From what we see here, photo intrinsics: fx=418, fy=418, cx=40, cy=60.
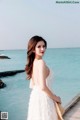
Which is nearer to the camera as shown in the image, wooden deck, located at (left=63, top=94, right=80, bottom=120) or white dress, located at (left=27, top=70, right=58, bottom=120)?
white dress, located at (left=27, top=70, right=58, bottom=120)

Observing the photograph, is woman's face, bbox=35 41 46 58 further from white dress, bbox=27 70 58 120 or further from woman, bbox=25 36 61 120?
white dress, bbox=27 70 58 120

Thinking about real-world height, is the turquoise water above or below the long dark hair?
below

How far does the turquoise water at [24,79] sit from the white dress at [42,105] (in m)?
1.27

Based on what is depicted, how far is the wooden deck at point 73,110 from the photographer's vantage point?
3125 mm

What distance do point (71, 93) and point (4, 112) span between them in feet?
1.81

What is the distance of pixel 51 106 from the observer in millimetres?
1880

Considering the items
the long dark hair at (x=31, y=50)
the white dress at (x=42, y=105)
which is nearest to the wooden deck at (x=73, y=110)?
the white dress at (x=42, y=105)

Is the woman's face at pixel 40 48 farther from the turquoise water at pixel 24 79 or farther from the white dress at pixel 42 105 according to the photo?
the turquoise water at pixel 24 79

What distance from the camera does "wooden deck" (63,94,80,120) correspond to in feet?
→ 10.3

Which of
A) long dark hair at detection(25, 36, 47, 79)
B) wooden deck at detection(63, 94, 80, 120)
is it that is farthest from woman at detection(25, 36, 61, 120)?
wooden deck at detection(63, 94, 80, 120)

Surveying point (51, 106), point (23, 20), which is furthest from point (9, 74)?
point (51, 106)

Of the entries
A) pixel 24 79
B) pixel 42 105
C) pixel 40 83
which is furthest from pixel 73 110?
pixel 40 83

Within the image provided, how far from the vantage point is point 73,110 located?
335cm

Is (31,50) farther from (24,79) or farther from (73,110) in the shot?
(73,110)
